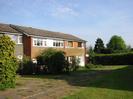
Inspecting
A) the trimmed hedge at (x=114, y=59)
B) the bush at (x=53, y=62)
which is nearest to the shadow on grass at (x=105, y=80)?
the bush at (x=53, y=62)

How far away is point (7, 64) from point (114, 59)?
43.7 m

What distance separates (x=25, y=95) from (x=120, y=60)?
46583 mm

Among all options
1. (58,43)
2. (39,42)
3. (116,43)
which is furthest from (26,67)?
(116,43)

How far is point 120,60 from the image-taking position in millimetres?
61312

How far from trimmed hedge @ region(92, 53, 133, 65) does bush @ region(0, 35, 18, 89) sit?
42042 mm

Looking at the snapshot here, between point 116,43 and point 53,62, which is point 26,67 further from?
point 116,43

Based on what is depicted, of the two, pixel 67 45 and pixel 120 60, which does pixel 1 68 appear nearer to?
pixel 67 45

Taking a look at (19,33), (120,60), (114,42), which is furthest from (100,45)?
(19,33)

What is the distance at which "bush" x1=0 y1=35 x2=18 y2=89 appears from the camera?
20827 millimetres

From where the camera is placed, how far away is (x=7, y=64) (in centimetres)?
2117

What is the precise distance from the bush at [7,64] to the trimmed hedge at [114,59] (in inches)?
1655

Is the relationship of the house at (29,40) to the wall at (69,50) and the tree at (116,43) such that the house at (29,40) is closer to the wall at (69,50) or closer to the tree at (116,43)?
the wall at (69,50)

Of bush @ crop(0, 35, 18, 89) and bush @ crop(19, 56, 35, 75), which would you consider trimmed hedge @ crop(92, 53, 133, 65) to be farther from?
bush @ crop(0, 35, 18, 89)

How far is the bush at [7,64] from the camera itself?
68.3 ft
